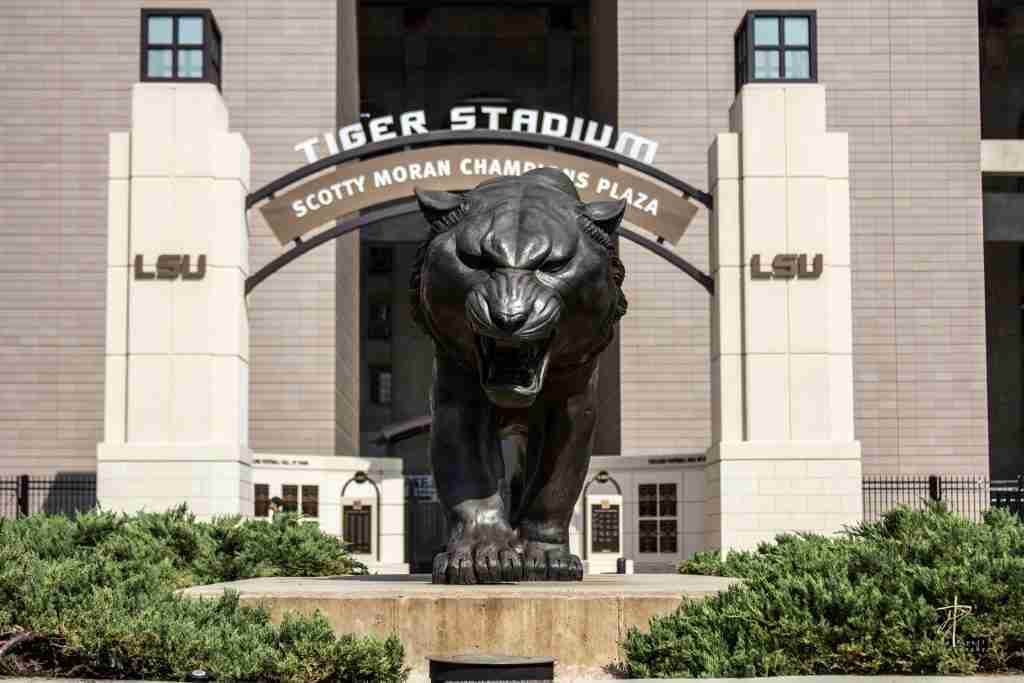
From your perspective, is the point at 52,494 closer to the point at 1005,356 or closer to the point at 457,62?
the point at 457,62

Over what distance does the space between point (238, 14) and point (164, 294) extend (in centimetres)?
1455

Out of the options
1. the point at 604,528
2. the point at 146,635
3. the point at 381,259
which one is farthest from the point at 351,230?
the point at 381,259

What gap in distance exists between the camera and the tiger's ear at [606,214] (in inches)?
379

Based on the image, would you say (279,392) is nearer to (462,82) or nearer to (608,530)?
(608,530)

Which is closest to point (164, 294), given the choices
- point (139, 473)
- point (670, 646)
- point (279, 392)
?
point (139, 473)

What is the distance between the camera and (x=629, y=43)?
3659cm

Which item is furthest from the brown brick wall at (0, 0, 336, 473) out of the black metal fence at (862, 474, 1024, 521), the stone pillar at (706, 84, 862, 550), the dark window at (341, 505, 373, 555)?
the stone pillar at (706, 84, 862, 550)

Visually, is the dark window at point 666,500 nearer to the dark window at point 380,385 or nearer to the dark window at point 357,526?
the dark window at point 357,526

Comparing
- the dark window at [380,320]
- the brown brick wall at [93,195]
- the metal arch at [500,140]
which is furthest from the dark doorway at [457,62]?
the metal arch at [500,140]

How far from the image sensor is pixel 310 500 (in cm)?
3212

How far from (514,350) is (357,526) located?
24495mm

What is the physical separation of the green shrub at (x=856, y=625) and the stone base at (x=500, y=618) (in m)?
0.20

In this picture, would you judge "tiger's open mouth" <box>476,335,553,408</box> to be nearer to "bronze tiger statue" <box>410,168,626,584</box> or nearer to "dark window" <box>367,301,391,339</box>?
"bronze tiger statue" <box>410,168,626,584</box>

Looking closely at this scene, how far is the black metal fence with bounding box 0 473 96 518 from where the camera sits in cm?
3306
